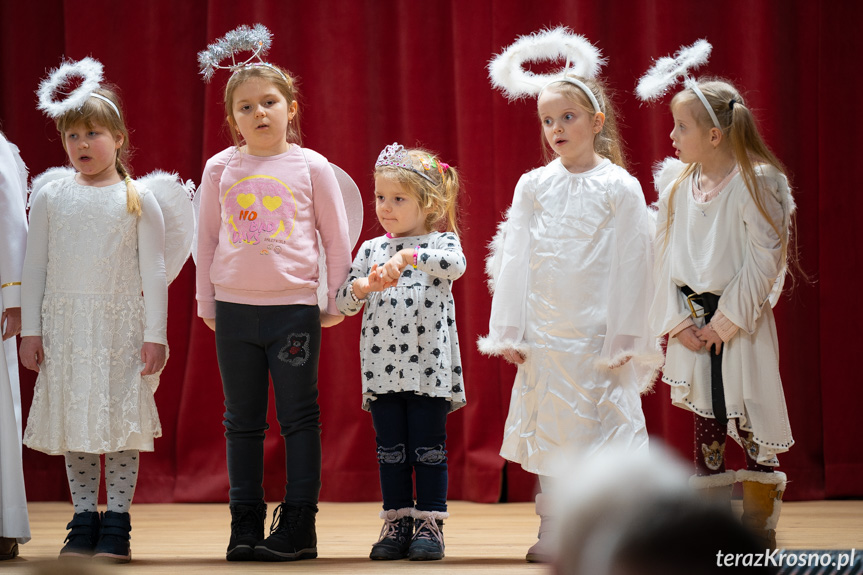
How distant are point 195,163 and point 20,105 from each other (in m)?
0.93

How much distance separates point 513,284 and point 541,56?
2.55ft

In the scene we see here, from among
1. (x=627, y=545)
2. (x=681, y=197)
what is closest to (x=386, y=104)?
(x=681, y=197)

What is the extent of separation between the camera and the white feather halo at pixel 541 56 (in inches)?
115

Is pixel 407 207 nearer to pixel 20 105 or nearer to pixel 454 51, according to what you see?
pixel 454 51

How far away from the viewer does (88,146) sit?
288cm

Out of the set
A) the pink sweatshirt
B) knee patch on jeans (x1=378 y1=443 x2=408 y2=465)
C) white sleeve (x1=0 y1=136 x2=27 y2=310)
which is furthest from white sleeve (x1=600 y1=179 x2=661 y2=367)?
white sleeve (x1=0 y1=136 x2=27 y2=310)

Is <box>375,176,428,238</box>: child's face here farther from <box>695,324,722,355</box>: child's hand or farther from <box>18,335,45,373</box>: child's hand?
<box>18,335,45,373</box>: child's hand

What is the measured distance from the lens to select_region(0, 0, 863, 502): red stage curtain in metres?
4.05

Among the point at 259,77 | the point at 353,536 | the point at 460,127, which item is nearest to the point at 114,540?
the point at 353,536

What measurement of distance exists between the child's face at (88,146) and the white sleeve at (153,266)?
0.17 meters

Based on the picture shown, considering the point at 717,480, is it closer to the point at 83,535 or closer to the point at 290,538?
the point at 290,538

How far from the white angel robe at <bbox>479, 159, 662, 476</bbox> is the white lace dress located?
1060 mm

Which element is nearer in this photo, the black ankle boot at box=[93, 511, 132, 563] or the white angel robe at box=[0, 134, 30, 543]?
the black ankle boot at box=[93, 511, 132, 563]

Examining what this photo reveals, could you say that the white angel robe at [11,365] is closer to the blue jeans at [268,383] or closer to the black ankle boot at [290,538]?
the blue jeans at [268,383]
